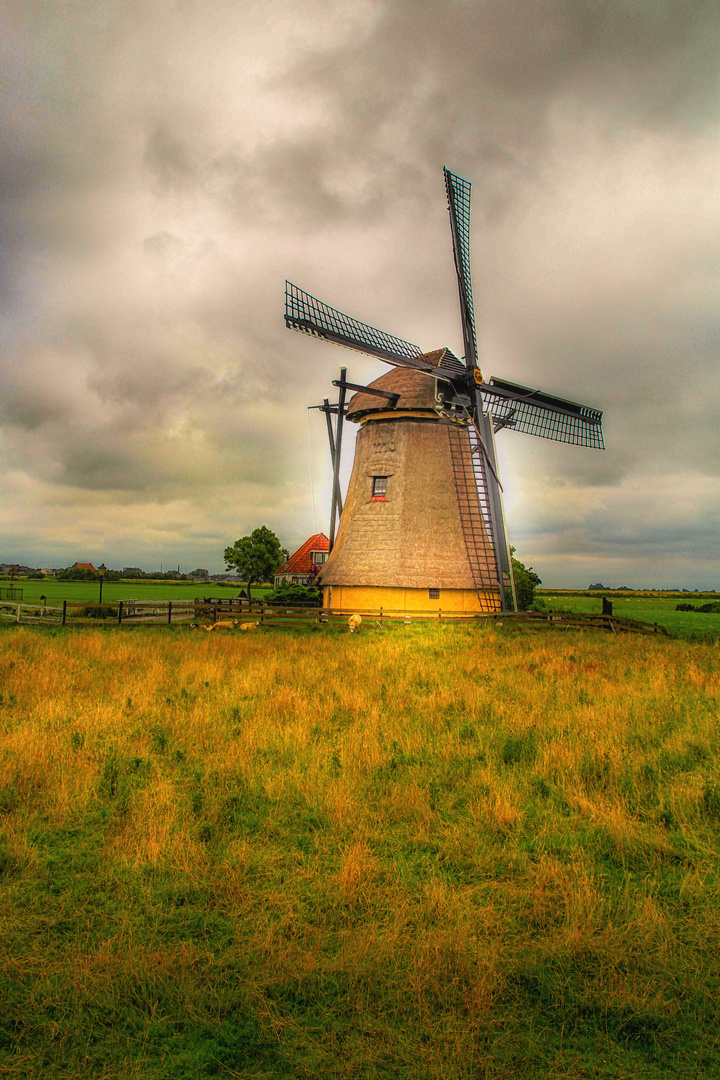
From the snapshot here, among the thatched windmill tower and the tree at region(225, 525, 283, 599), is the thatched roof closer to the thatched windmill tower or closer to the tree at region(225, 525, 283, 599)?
the thatched windmill tower

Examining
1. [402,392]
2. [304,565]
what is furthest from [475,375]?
[304,565]

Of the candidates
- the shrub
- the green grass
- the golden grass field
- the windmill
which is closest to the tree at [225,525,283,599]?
the green grass

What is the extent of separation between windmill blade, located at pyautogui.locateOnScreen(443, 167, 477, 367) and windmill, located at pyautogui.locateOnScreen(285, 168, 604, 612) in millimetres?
63

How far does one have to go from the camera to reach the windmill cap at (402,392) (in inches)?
1061

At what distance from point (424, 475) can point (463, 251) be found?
10.9m

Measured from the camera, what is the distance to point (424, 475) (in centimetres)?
2669

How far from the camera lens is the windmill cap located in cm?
2695

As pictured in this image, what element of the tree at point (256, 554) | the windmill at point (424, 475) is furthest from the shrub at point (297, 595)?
the tree at point (256, 554)

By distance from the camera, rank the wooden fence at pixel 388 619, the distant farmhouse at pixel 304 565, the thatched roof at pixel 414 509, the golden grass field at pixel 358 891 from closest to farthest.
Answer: the golden grass field at pixel 358 891
the wooden fence at pixel 388 619
the thatched roof at pixel 414 509
the distant farmhouse at pixel 304 565

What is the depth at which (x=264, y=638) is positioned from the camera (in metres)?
20.3

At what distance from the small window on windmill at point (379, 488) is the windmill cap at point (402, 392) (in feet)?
9.66

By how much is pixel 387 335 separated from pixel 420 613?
11669 mm

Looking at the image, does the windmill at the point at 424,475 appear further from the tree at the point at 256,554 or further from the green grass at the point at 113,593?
the tree at the point at 256,554

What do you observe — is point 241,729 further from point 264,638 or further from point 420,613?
point 420,613
